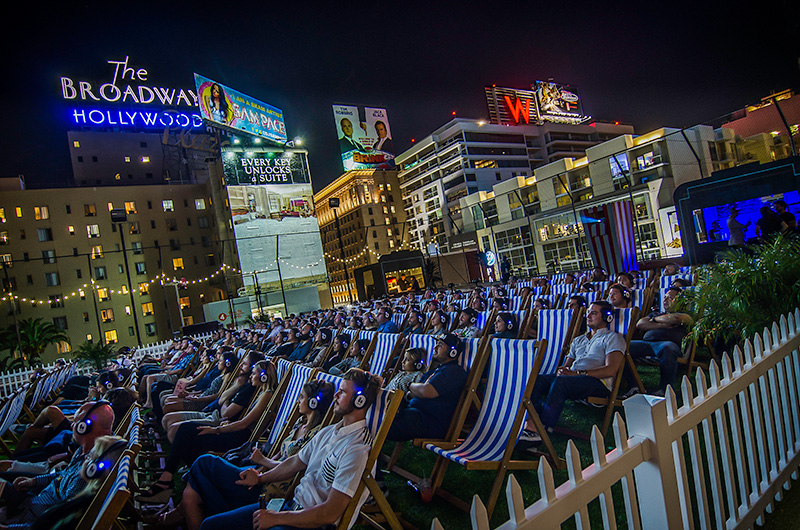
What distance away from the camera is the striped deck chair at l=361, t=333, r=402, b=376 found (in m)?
5.16

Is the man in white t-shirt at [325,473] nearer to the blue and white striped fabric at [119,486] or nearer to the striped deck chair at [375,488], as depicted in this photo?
the striped deck chair at [375,488]

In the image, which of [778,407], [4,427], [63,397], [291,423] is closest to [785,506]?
[778,407]

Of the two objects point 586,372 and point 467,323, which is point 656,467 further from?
point 467,323

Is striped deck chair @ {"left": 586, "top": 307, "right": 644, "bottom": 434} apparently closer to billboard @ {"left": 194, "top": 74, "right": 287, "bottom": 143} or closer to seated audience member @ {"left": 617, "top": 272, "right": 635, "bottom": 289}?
seated audience member @ {"left": 617, "top": 272, "right": 635, "bottom": 289}

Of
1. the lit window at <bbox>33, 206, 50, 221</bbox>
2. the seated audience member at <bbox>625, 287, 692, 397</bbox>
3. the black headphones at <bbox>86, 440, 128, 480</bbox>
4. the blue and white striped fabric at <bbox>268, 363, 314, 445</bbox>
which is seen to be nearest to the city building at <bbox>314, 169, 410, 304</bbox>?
the lit window at <bbox>33, 206, 50, 221</bbox>

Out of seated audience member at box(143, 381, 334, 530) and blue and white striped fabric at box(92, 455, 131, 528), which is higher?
blue and white striped fabric at box(92, 455, 131, 528)

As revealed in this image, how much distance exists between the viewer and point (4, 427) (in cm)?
586

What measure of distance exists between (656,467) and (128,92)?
50.9 metres

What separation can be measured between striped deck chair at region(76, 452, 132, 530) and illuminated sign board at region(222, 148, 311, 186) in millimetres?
39824

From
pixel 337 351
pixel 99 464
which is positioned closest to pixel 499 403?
pixel 99 464

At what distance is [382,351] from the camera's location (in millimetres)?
5422

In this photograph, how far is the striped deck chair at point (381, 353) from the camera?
16.9ft

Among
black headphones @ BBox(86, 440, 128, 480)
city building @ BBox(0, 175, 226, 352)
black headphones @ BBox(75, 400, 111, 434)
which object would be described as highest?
city building @ BBox(0, 175, 226, 352)

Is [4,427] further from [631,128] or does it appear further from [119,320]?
[631,128]
